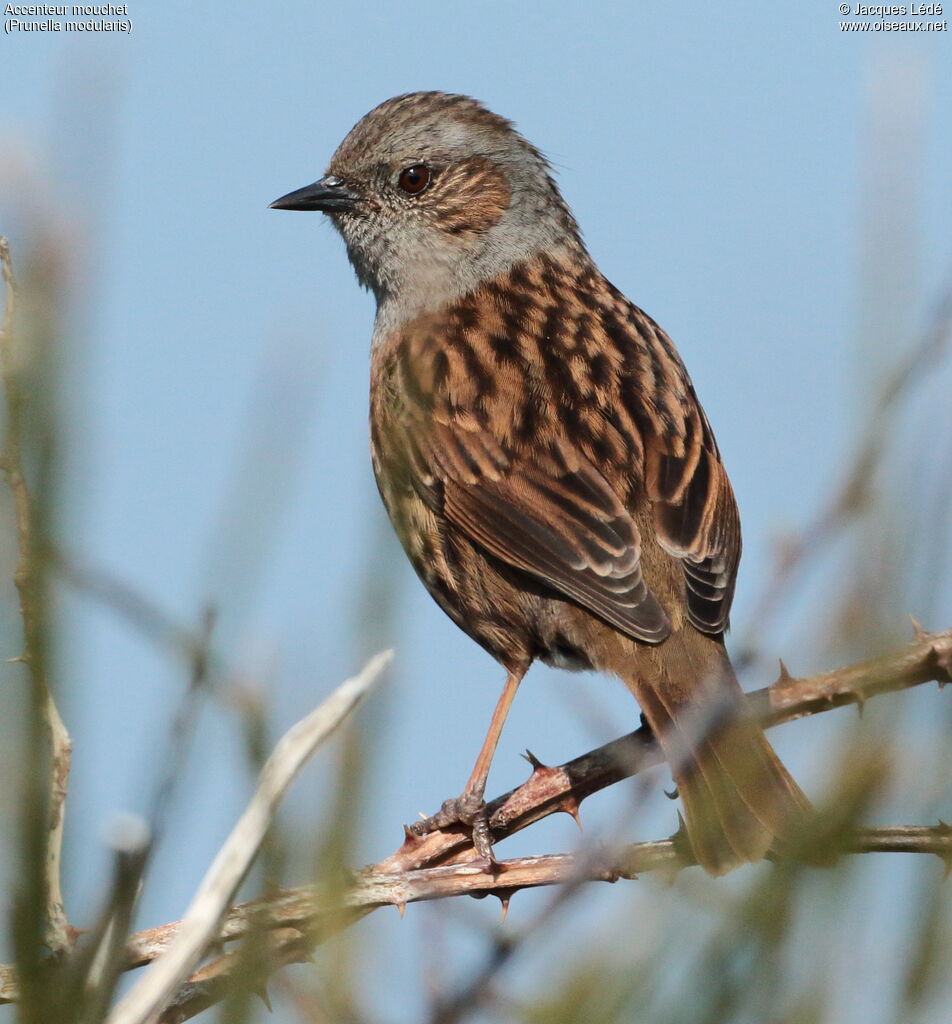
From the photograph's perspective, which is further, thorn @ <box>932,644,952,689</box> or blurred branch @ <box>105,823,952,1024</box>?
thorn @ <box>932,644,952,689</box>

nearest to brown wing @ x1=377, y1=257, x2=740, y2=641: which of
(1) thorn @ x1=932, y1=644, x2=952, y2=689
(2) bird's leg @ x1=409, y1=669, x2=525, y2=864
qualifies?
(2) bird's leg @ x1=409, y1=669, x2=525, y2=864

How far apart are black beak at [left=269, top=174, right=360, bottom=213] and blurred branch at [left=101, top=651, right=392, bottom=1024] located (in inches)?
221

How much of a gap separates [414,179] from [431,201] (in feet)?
0.48

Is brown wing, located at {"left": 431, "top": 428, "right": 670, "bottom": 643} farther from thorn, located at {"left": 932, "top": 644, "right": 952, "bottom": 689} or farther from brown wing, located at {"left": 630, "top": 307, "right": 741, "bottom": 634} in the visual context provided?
thorn, located at {"left": 932, "top": 644, "right": 952, "bottom": 689}

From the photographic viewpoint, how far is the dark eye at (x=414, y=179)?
250 inches

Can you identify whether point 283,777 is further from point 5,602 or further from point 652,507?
point 652,507

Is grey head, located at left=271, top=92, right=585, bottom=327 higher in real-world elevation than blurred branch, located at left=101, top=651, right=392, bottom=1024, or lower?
higher

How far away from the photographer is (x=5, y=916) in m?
0.91

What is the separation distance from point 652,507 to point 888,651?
367 centimetres

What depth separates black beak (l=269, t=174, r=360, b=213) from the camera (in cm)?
627

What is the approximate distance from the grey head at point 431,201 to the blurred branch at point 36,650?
5.10 meters

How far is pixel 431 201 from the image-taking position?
6.33 meters

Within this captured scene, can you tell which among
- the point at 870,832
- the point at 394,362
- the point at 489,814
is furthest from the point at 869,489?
the point at 394,362

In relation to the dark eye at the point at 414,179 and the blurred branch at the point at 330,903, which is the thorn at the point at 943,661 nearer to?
the blurred branch at the point at 330,903
